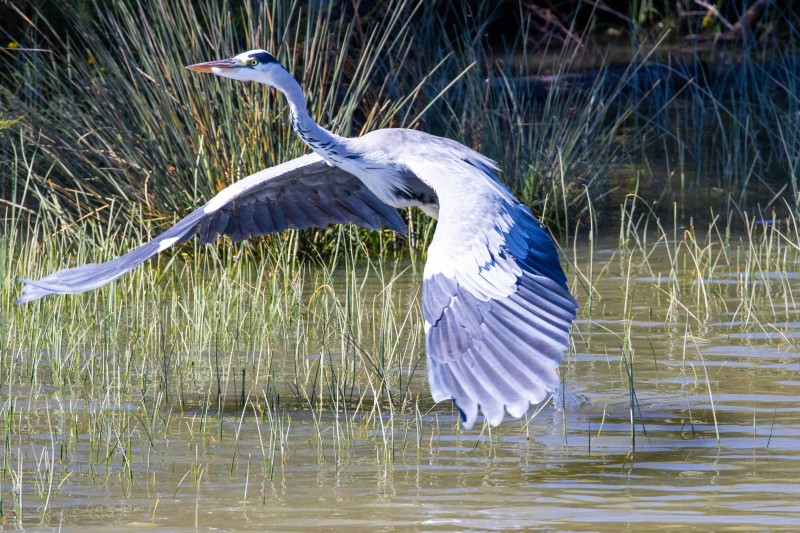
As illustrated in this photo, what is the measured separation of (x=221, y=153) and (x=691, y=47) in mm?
7769

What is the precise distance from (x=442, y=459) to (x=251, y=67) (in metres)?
2.50

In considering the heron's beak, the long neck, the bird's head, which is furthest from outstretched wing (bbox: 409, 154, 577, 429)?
the heron's beak

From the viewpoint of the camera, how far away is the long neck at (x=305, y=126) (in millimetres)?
5938

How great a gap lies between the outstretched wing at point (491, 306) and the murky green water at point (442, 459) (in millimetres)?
370

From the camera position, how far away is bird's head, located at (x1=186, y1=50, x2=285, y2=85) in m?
6.02

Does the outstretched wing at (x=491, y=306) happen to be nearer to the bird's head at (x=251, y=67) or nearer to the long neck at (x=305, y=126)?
the long neck at (x=305, y=126)

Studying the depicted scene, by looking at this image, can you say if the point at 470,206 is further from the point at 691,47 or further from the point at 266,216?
the point at 691,47

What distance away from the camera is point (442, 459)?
14.2 feet

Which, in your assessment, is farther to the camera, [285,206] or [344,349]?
[285,206]

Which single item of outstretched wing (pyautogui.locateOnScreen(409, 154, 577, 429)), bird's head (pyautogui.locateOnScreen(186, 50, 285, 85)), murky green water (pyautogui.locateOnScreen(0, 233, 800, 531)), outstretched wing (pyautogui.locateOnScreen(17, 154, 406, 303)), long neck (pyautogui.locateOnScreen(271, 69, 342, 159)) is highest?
bird's head (pyautogui.locateOnScreen(186, 50, 285, 85))

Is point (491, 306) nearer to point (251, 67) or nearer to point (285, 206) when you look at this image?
point (285, 206)

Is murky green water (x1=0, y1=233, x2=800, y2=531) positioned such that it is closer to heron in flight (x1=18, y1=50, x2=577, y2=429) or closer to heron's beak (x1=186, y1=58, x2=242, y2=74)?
heron in flight (x1=18, y1=50, x2=577, y2=429)

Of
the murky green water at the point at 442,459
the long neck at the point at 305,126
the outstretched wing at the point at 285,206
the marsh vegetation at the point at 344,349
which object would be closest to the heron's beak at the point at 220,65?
the long neck at the point at 305,126

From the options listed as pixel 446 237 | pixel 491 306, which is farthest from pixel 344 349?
pixel 491 306
